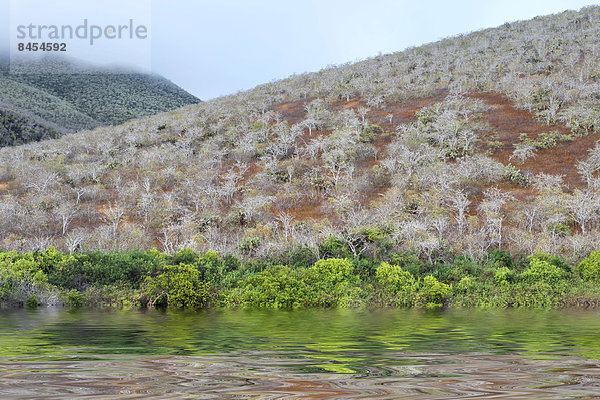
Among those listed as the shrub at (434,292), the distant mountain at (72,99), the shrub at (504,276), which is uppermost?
the distant mountain at (72,99)

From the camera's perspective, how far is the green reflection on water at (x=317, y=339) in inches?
346

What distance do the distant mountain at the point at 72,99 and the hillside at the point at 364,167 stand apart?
20.1 m

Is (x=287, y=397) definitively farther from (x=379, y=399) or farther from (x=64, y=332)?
(x=64, y=332)

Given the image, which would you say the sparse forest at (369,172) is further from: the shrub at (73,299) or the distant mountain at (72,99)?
the distant mountain at (72,99)

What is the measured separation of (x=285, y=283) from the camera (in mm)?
26359

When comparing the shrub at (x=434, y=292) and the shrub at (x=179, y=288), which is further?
the shrub at (x=179, y=288)

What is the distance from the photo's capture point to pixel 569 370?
6.67 m

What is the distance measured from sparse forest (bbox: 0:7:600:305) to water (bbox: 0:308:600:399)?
540 inches

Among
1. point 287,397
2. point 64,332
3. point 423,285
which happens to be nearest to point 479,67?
point 423,285

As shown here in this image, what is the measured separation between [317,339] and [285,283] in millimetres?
14792

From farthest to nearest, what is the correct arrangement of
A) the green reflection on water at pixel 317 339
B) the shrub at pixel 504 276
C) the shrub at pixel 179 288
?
the shrub at pixel 504 276
the shrub at pixel 179 288
the green reflection on water at pixel 317 339

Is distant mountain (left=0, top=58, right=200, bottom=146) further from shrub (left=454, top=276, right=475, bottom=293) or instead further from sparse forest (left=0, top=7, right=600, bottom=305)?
shrub (left=454, top=276, right=475, bottom=293)

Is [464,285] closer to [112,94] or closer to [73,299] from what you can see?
[73,299]

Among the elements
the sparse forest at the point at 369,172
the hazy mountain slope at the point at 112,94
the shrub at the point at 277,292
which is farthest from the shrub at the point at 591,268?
the hazy mountain slope at the point at 112,94
